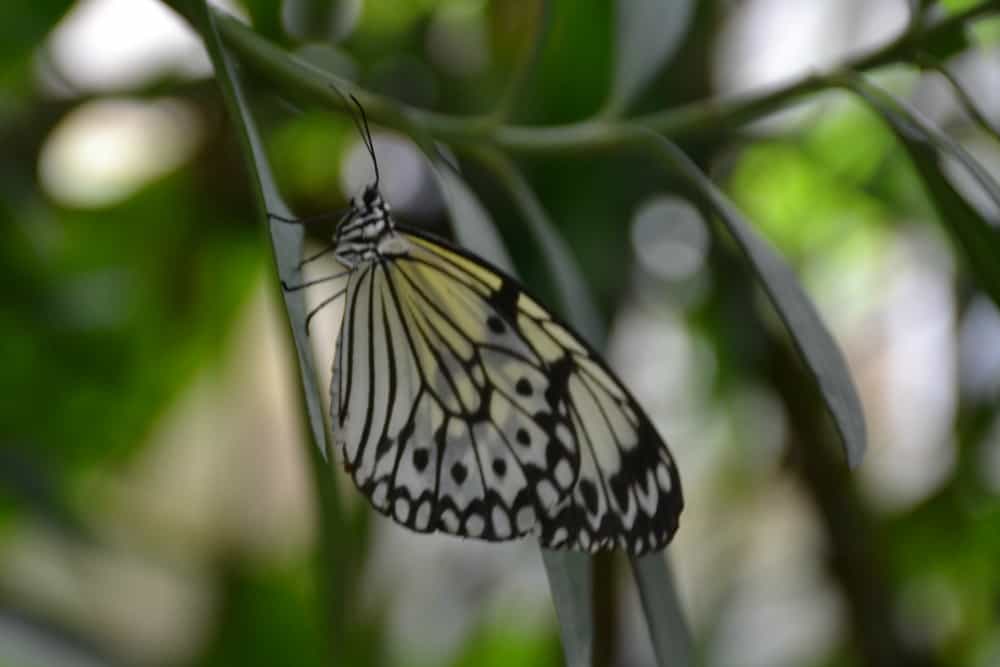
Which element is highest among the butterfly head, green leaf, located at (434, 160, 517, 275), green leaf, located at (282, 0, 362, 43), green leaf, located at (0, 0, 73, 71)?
green leaf, located at (282, 0, 362, 43)

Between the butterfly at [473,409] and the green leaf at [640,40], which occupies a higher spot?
the green leaf at [640,40]

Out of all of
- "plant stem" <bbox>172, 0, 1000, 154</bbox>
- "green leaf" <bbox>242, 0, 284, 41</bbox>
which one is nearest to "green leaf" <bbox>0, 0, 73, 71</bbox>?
"green leaf" <bbox>242, 0, 284, 41</bbox>

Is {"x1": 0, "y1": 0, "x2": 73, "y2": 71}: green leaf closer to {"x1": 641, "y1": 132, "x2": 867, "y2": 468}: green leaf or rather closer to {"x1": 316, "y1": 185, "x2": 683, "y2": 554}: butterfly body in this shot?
{"x1": 316, "y1": 185, "x2": 683, "y2": 554}: butterfly body

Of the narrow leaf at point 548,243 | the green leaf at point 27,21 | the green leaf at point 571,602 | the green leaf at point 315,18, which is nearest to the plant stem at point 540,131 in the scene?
the narrow leaf at point 548,243

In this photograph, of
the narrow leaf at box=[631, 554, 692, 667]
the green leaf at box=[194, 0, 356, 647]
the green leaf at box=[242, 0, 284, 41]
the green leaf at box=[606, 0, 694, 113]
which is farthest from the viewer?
the green leaf at box=[242, 0, 284, 41]

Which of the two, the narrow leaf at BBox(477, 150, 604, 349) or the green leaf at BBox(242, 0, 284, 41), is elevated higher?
the green leaf at BBox(242, 0, 284, 41)

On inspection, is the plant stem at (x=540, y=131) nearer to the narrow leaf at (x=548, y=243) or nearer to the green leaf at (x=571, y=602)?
the narrow leaf at (x=548, y=243)

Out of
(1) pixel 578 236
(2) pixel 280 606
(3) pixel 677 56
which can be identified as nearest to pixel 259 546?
(2) pixel 280 606

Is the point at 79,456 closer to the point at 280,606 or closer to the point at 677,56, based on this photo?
the point at 280,606
